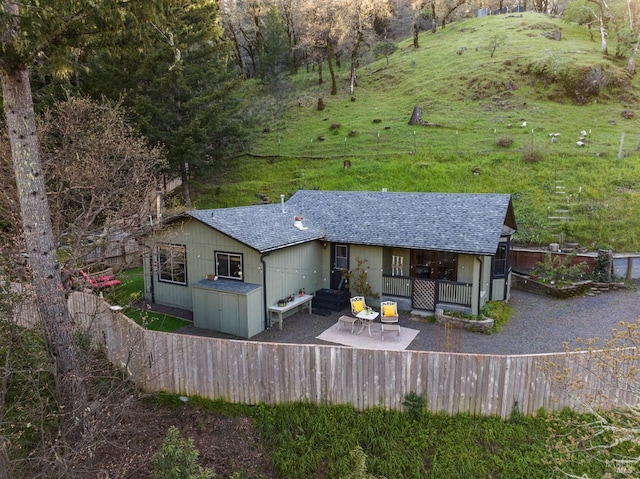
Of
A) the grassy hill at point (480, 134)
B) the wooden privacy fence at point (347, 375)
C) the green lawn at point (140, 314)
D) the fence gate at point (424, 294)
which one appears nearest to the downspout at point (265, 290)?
the green lawn at point (140, 314)

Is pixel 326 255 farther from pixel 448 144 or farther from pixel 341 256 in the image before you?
pixel 448 144

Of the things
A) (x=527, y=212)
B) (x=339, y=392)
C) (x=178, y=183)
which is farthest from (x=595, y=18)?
(x=339, y=392)

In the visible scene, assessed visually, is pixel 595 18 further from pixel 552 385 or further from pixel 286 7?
pixel 552 385

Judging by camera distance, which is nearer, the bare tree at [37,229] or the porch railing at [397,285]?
the bare tree at [37,229]

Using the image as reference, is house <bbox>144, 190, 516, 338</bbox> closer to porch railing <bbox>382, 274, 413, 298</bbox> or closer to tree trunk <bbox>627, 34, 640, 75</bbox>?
porch railing <bbox>382, 274, 413, 298</bbox>

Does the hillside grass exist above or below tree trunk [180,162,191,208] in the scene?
below

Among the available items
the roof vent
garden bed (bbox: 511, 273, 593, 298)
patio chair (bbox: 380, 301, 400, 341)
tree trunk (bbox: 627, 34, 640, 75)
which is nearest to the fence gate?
patio chair (bbox: 380, 301, 400, 341)

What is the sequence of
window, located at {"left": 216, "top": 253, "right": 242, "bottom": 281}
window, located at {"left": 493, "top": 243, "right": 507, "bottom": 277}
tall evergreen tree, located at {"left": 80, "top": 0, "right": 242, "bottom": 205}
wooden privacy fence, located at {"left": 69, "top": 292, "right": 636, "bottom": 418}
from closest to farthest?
wooden privacy fence, located at {"left": 69, "top": 292, "right": 636, "bottom": 418}
window, located at {"left": 216, "top": 253, "right": 242, "bottom": 281}
window, located at {"left": 493, "top": 243, "right": 507, "bottom": 277}
tall evergreen tree, located at {"left": 80, "top": 0, "right": 242, "bottom": 205}

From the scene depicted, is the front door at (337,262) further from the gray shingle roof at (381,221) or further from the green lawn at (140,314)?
the green lawn at (140,314)
